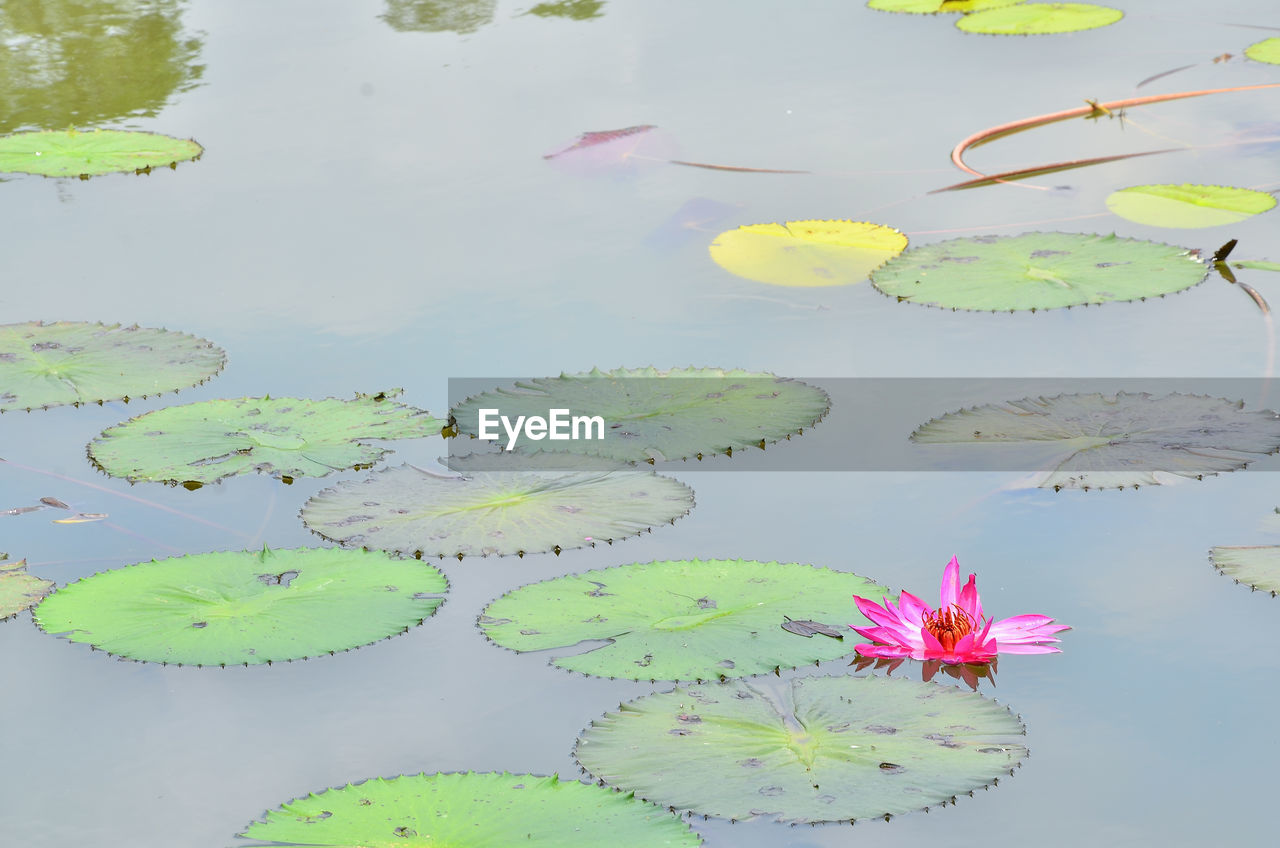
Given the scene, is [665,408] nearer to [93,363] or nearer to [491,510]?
[491,510]

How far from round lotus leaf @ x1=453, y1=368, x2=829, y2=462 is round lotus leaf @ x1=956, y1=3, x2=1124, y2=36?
10.6ft

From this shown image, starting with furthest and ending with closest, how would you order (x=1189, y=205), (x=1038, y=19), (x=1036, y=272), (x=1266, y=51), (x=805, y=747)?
(x=1038, y=19) → (x=1266, y=51) → (x=1189, y=205) → (x=1036, y=272) → (x=805, y=747)

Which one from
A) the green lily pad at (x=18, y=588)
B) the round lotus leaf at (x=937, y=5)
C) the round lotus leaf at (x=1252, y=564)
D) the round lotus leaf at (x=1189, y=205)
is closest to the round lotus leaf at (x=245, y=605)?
the green lily pad at (x=18, y=588)

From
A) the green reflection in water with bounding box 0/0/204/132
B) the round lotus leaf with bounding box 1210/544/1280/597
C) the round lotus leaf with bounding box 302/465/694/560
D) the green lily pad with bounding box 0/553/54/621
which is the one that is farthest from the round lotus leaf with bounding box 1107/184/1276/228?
the green reflection in water with bounding box 0/0/204/132

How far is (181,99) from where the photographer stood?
5.27 metres

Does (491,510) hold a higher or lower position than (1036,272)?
lower

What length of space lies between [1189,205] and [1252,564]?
6.00 feet

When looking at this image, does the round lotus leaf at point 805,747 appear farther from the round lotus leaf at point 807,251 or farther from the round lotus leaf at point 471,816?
the round lotus leaf at point 807,251

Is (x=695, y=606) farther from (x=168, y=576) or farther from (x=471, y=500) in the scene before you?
(x=168, y=576)

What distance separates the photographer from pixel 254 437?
2764 millimetres

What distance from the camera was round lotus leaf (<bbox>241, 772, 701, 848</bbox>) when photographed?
1.64 metres

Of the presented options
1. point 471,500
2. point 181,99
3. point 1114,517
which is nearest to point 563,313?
point 471,500

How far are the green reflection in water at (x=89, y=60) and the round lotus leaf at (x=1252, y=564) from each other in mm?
4205

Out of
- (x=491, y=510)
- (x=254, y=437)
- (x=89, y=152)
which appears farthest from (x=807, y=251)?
(x=89, y=152)
